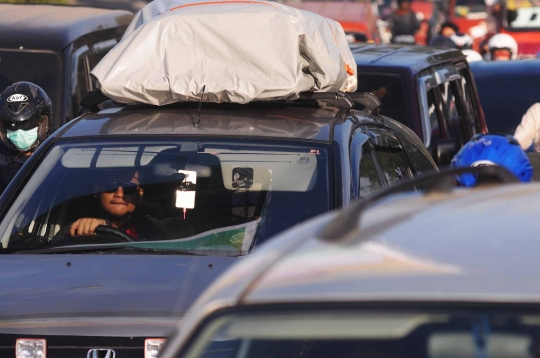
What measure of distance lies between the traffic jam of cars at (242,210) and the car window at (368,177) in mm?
14

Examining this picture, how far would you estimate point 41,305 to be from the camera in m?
→ 3.77

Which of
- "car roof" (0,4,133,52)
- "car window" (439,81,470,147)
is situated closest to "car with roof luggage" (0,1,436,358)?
"car roof" (0,4,133,52)

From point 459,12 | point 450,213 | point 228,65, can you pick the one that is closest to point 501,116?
point 228,65

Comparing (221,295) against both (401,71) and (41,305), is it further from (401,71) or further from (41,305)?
(401,71)

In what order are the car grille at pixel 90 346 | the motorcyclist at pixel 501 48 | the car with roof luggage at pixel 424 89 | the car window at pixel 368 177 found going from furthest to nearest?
the motorcyclist at pixel 501 48 → the car with roof luggage at pixel 424 89 → the car window at pixel 368 177 → the car grille at pixel 90 346

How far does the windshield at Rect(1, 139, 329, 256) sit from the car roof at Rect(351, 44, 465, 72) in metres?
3.66

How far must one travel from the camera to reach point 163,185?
4.67m

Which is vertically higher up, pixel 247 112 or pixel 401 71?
pixel 247 112

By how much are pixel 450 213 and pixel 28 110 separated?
14.7ft

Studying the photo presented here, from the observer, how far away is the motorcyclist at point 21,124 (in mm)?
6398

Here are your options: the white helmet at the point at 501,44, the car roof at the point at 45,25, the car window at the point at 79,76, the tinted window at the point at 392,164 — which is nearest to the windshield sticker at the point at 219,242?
the tinted window at the point at 392,164

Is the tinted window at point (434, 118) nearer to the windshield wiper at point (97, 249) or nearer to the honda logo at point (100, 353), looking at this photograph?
the windshield wiper at point (97, 249)

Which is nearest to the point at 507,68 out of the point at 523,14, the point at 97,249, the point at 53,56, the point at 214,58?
the point at 53,56

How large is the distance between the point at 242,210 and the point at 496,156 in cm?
125
